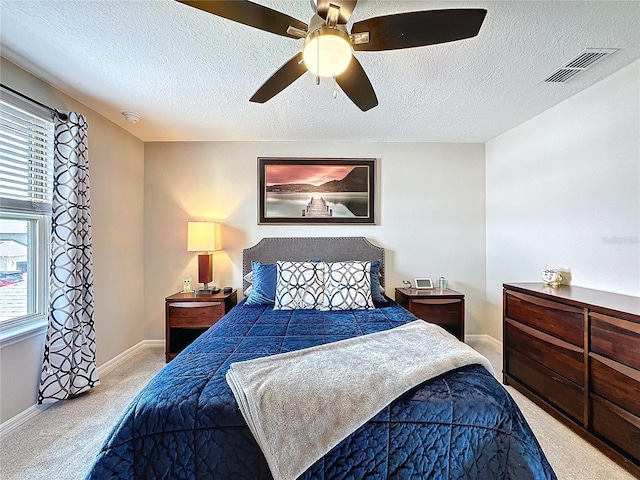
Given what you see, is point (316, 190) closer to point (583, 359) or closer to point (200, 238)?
point (200, 238)

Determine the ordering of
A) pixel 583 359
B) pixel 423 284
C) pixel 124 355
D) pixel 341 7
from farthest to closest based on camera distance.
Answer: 1. pixel 423 284
2. pixel 124 355
3. pixel 583 359
4. pixel 341 7

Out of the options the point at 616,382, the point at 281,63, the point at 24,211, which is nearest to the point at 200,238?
the point at 24,211

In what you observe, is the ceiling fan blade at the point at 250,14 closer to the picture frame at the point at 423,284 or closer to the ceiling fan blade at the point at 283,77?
the ceiling fan blade at the point at 283,77

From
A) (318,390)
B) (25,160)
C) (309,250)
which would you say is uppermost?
(25,160)

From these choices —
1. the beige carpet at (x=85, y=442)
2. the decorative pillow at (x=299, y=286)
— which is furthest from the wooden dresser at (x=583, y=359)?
the decorative pillow at (x=299, y=286)

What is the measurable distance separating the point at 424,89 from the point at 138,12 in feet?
6.63

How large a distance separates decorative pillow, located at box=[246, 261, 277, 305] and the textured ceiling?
155cm

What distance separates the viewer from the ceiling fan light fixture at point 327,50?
1397mm

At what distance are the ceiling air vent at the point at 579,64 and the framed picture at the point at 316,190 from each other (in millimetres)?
1875

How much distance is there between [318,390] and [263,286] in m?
1.89

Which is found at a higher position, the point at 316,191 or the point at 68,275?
the point at 316,191

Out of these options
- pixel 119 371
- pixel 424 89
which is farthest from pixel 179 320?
pixel 424 89

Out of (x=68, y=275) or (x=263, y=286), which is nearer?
(x=68, y=275)

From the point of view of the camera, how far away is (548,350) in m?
2.24
